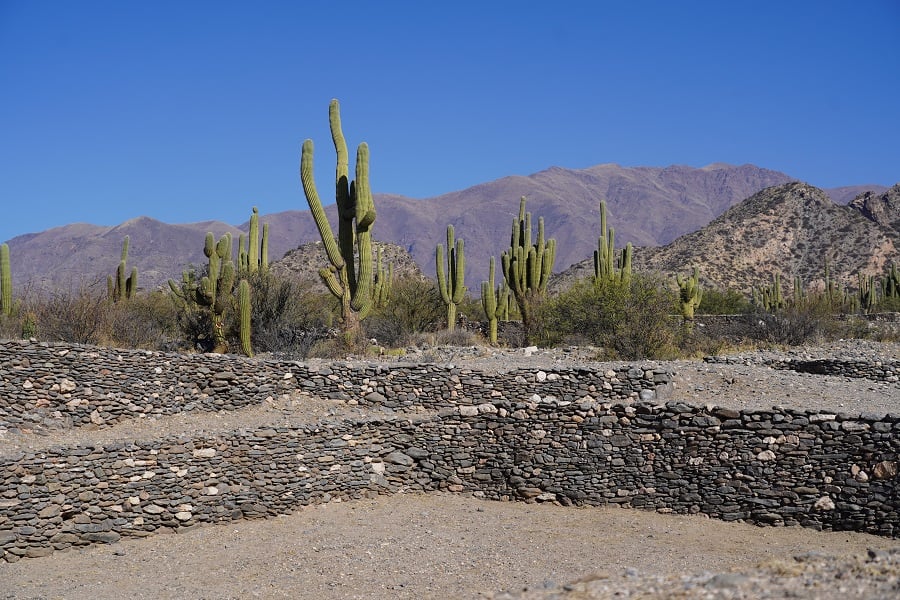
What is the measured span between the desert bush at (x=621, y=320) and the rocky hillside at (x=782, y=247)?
119 ft

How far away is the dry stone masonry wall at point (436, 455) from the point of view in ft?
36.9

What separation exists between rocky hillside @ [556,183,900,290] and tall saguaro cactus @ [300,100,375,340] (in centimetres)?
4099

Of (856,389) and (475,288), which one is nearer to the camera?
(856,389)

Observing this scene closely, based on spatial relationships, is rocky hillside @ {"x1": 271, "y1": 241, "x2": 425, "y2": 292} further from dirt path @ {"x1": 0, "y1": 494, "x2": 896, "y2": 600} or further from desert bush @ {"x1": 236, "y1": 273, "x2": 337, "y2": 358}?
dirt path @ {"x1": 0, "y1": 494, "x2": 896, "y2": 600}

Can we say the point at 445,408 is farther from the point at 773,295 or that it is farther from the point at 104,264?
the point at 104,264

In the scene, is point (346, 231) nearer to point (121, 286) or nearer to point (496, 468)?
point (121, 286)

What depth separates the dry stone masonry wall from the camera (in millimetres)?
11242

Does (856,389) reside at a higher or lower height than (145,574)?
higher

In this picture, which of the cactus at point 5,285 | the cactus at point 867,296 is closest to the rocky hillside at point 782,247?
the cactus at point 867,296

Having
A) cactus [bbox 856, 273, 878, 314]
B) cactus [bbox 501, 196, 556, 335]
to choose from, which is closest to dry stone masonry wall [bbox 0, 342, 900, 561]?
cactus [bbox 501, 196, 556, 335]

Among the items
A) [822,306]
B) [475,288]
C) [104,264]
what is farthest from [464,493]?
[475,288]

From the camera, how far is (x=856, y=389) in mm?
16328

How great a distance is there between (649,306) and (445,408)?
9.25 m

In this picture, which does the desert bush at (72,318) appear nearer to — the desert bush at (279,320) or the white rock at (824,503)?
the desert bush at (279,320)
